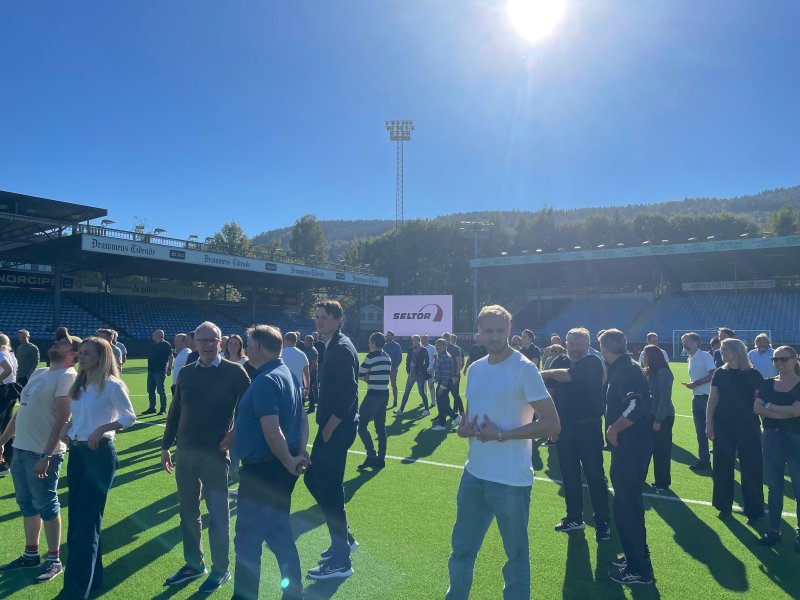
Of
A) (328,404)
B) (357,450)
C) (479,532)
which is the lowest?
(357,450)

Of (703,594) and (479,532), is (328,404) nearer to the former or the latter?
(479,532)

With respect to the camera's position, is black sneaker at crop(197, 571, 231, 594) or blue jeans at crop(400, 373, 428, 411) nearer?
black sneaker at crop(197, 571, 231, 594)

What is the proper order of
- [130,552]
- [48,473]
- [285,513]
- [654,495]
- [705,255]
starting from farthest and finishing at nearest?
[705,255]
[654,495]
[130,552]
[48,473]
[285,513]

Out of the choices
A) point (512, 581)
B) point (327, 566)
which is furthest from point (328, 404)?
point (512, 581)

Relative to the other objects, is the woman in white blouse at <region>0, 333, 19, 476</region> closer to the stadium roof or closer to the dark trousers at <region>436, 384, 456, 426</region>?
the dark trousers at <region>436, 384, 456, 426</region>

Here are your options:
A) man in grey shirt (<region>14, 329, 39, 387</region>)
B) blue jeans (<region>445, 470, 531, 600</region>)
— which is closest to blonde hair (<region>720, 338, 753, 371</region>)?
blue jeans (<region>445, 470, 531, 600</region>)

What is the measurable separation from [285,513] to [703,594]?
10.4 ft

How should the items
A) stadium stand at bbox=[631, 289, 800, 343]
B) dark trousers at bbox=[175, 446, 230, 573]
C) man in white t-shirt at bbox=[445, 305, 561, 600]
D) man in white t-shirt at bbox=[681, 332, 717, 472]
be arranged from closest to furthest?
man in white t-shirt at bbox=[445, 305, 561, 600], dark trousers at bbox=[175, 446, 230, 573], man in white t-shirt at bbox=[681, 332, 717, 472], stadium stand at bbox=[631, 289, 800, 343]

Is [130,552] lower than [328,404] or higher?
lower

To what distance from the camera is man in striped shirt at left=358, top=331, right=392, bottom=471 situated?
747cm

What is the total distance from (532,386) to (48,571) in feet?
13.1

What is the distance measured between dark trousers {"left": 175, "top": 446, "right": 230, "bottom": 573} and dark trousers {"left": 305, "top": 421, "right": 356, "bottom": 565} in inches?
27.9

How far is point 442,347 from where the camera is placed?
11266 mm

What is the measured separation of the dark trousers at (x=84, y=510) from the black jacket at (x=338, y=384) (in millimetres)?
1551
